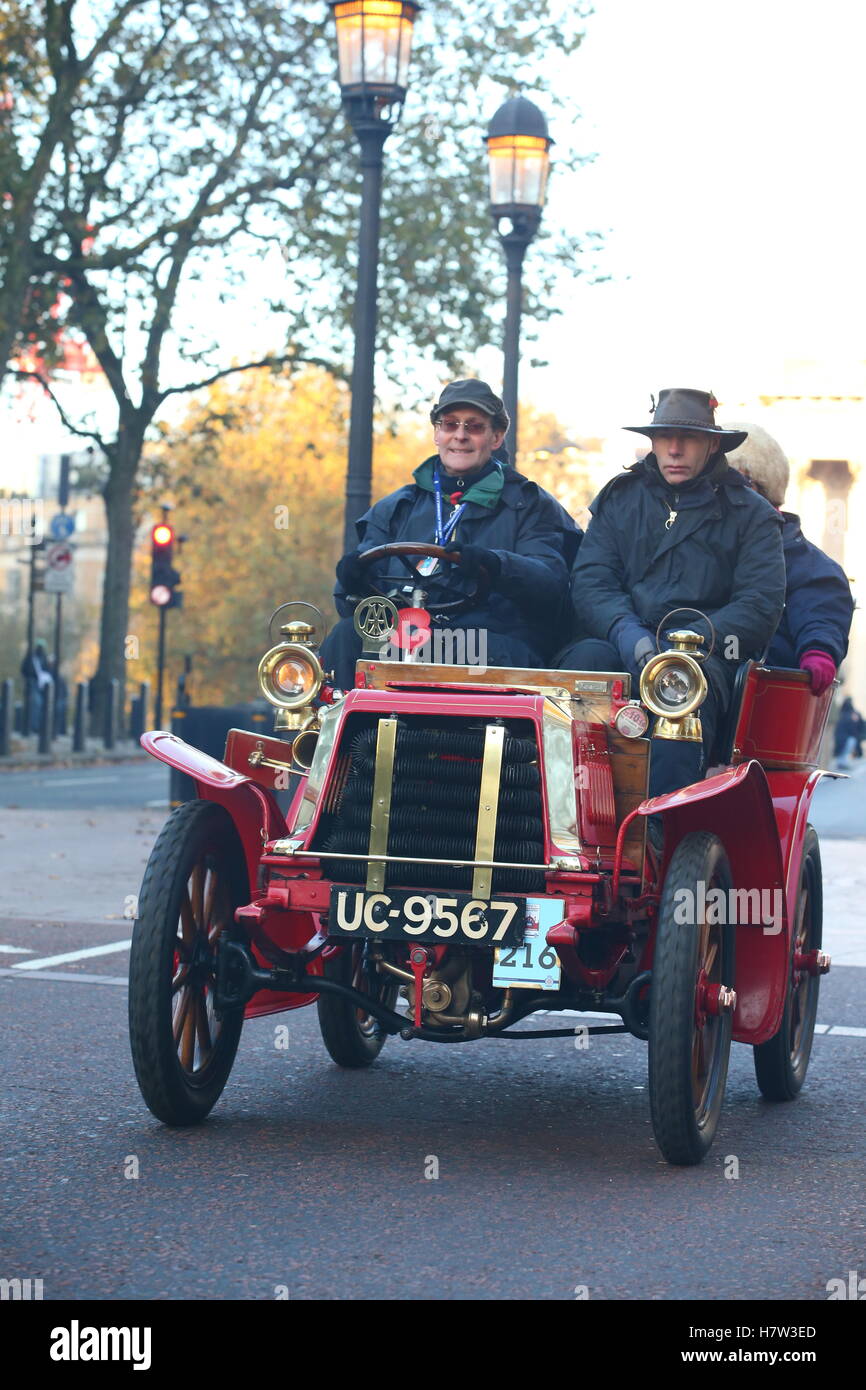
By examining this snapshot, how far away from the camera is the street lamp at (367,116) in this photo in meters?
12.5

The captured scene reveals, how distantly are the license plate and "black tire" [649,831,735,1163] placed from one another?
0.40m

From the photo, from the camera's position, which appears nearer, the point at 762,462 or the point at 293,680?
the point at 293,680

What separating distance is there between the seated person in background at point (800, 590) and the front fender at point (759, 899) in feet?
2.93

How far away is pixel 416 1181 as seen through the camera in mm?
5336

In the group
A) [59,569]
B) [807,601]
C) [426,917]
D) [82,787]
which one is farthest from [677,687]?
[59,569]

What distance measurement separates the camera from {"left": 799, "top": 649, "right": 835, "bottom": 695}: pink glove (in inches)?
265

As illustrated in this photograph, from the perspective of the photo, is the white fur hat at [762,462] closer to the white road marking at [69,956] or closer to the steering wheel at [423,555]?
the steering wheel at [423,555]

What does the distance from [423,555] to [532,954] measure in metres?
1.32

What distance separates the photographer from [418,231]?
2967 centimetres

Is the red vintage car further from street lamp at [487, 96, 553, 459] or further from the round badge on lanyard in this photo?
street lamp at [487, 96, 553, 459]

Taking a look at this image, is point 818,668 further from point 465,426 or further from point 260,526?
point 260,526

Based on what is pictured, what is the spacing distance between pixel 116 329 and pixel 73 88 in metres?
5.64

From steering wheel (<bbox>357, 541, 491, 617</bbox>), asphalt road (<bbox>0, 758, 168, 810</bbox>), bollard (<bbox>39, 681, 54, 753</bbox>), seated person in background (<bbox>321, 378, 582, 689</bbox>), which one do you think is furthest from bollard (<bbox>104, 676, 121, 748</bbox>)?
steering wheel (<bbox>357, 541, 491, 617</bbox>)
